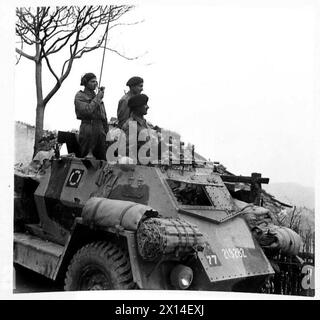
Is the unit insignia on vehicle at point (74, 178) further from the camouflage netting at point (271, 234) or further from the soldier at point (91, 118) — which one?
the camouflage netting at point (271, 234)

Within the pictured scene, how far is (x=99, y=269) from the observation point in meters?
6.19

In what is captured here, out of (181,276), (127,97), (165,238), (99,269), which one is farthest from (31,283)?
(127,97)

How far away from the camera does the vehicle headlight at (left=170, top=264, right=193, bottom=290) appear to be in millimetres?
5906

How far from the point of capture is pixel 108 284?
19.9ft

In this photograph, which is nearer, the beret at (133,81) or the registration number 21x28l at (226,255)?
the registration number 21x28l at (226,255)

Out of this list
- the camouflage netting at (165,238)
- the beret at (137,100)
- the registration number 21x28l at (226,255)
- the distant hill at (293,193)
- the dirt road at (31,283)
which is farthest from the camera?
the beret at (137,100)

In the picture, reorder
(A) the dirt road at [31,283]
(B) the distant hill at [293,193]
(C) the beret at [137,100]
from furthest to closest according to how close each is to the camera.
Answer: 1. (C) the beret at [137,100]
2. (B) the distant hill at [293,193]
3. (A) the dirt road at [31,283]

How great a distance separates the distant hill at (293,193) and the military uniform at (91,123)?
221 cm

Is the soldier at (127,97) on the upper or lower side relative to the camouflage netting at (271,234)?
upper

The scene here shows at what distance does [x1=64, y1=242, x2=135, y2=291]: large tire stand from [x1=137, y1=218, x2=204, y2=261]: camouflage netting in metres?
0.35

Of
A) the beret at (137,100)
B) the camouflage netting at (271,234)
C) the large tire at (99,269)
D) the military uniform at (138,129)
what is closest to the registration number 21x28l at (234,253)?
the camouflage netting at (271,234)

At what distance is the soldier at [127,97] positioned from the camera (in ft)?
22.9

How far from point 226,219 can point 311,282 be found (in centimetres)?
127

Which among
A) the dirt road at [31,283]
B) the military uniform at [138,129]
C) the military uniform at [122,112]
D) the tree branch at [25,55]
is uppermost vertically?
the tree branch at [25,55]
